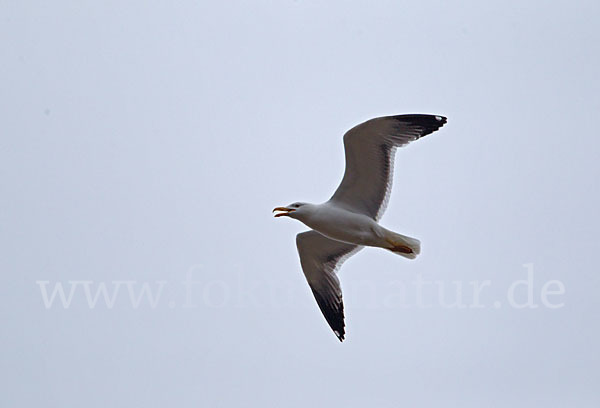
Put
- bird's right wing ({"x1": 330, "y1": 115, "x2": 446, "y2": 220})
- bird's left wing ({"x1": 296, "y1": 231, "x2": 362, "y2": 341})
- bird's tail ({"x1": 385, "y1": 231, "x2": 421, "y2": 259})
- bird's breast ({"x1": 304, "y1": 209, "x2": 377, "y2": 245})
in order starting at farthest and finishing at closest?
1. bird's left wing ({"x1": 296, "y1": 231, "x2": 362, "y2": 341})
2. bird's tail ({"x1": 385, "y1": 231, "x2": 421, "y2": 259})
3. bird's breast ({"x1": 304, "y1": 209, "x2": 377, "y2": 245})
4. bird's right wing ({"x1": 330, "y1": 115, "x2": 446, "y2": 220})

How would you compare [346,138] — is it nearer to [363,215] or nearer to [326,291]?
[363,215]

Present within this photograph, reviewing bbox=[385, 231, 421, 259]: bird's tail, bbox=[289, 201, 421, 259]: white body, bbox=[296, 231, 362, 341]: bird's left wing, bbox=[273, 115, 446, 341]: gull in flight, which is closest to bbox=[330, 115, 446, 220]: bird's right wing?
bbox=[273, 115, 446, 341]: gull in flight

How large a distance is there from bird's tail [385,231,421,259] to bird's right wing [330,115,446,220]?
1.32 ft

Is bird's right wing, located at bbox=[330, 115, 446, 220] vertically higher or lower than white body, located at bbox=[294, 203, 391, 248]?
higher

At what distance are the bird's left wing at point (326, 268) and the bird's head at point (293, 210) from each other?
2.75ft

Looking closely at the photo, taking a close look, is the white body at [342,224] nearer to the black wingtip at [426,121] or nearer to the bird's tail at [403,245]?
the bird's tail at [403,245]

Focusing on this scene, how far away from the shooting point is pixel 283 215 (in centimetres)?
1255

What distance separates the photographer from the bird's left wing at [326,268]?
1348cm

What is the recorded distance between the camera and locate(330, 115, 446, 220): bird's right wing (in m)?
12.2

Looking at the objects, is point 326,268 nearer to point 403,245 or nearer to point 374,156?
point 403,245

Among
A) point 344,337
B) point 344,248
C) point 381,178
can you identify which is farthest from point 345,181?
point 344,337

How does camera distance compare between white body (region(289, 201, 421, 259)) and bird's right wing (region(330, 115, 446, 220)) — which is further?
white body (region(289, 201, 421, 259))

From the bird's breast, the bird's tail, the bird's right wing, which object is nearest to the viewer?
the bird's right wing

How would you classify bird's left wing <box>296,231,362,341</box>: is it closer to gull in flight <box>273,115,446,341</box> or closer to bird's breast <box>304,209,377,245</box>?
gull in flight <box>273,115,446,341</box>
